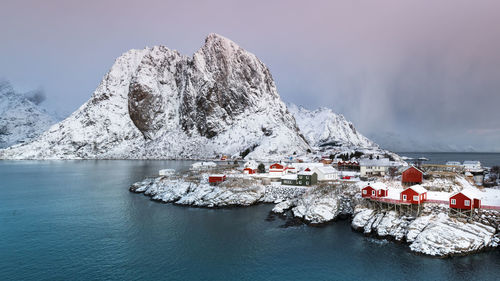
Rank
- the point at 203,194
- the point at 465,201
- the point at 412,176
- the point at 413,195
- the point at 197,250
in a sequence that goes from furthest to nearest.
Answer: the point at 203,194 → the point at 412,176 → the point at 413,195 → the point at 465,201 → the point at 197,250

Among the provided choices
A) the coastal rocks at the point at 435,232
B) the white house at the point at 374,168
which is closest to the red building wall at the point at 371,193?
the coastal rocks at the point at 435,232

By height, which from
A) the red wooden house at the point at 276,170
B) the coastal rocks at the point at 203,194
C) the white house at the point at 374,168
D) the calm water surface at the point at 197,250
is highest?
the white house at the point at 374,168

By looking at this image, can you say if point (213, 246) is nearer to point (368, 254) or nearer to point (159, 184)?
point (368, 254)

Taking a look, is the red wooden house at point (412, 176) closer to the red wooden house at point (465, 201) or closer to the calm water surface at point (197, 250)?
the red wooden house at point (465, 201)

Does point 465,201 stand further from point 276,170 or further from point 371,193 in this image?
point 276,170

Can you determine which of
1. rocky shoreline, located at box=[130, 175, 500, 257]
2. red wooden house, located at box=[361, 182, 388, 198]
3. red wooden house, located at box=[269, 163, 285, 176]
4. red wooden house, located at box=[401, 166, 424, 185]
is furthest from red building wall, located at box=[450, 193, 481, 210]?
red wooden house, located at box=[269, 163, 285, 176]

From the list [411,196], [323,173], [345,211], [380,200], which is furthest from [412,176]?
[323,173]
